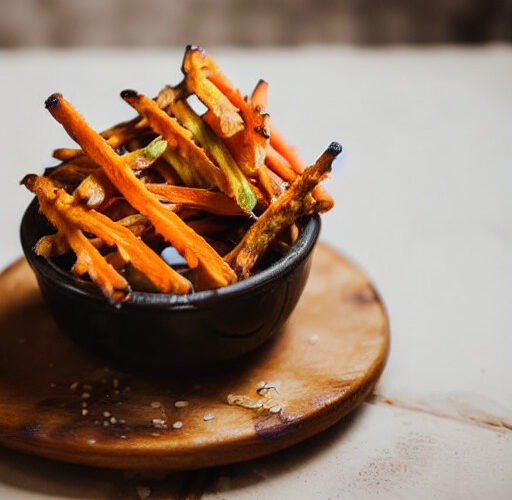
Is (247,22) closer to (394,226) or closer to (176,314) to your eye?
(394,226)

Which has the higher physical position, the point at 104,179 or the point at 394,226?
the point at 104,179

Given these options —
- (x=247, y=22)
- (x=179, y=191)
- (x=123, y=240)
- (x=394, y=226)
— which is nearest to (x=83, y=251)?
(x=123, y=240)

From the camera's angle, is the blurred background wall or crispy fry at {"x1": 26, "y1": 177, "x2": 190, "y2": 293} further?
the blurred background wall

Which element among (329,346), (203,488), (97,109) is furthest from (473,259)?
(97,109)

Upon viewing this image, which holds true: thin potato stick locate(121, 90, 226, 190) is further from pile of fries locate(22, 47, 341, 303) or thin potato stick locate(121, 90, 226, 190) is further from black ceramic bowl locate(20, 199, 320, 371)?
black ceramic bowl locate(20, 199, 320, 371)

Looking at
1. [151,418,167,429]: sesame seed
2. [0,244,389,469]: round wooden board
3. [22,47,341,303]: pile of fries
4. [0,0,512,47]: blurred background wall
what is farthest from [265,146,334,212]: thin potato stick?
[0,0,512,47]: blurred background wall

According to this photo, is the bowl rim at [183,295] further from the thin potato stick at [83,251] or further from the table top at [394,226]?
the table top at [394,226]

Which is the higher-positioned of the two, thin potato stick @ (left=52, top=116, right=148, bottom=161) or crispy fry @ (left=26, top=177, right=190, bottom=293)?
thin potato stick @ (left=52, top=116, right=148, bottom=161)

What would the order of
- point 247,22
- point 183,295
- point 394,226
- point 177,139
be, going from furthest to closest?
point 247,22, point 394,226, point 177,139, point 183,295
